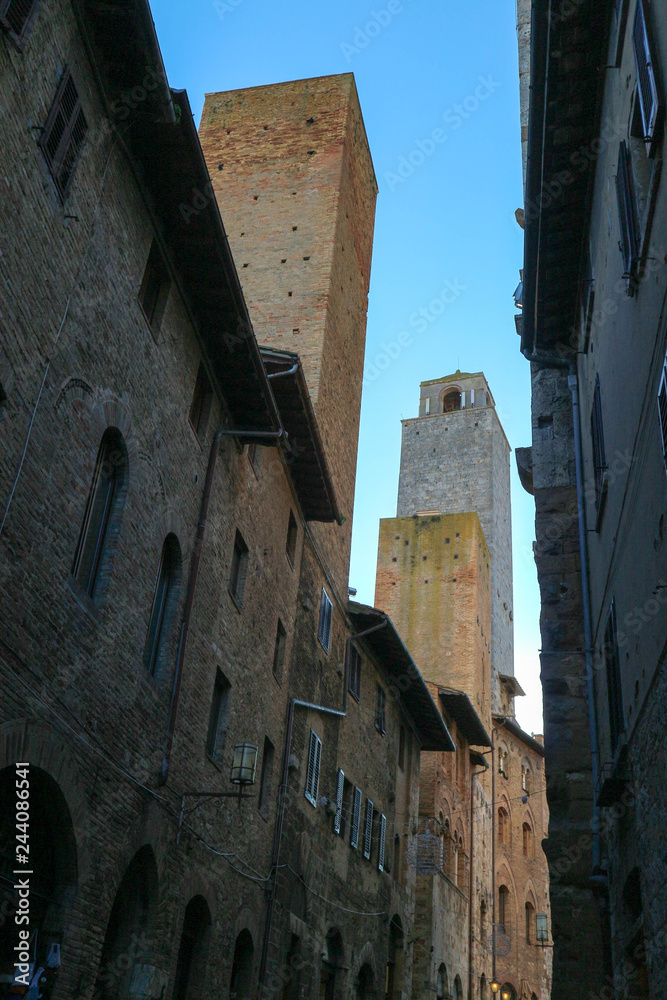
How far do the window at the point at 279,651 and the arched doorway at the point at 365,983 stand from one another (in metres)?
6.67

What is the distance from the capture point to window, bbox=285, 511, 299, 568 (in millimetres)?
14836

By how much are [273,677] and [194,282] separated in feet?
19.3

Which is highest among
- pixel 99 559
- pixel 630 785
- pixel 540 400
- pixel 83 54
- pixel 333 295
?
pixel 333 295

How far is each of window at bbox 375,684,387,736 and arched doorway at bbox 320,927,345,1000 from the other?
4475 mm

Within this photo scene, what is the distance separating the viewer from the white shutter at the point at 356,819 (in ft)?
54.4

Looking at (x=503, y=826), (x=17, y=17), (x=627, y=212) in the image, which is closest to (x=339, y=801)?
(x=627, y=212)

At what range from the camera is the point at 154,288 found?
32.1ft

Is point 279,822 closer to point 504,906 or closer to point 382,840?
point 382,840

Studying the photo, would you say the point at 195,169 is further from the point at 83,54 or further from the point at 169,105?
the point at 83,54

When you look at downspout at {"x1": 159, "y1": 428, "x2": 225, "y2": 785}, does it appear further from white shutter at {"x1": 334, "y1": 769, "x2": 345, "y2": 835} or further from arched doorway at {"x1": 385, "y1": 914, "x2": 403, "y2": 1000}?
arched doorway at {"x1": 385, "y1": 914, "x2": 403, "y2": 1000}

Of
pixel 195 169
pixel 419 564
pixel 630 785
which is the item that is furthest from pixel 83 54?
→ pixel 419 564

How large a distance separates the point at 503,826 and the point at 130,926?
24.9 meters

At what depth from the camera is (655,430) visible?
20.8 feet

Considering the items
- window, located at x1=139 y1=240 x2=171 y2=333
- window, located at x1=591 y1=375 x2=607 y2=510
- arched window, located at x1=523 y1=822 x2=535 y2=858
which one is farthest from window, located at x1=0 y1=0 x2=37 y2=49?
arched window, located at x1=523 y1=822 x2=535 y2=858
